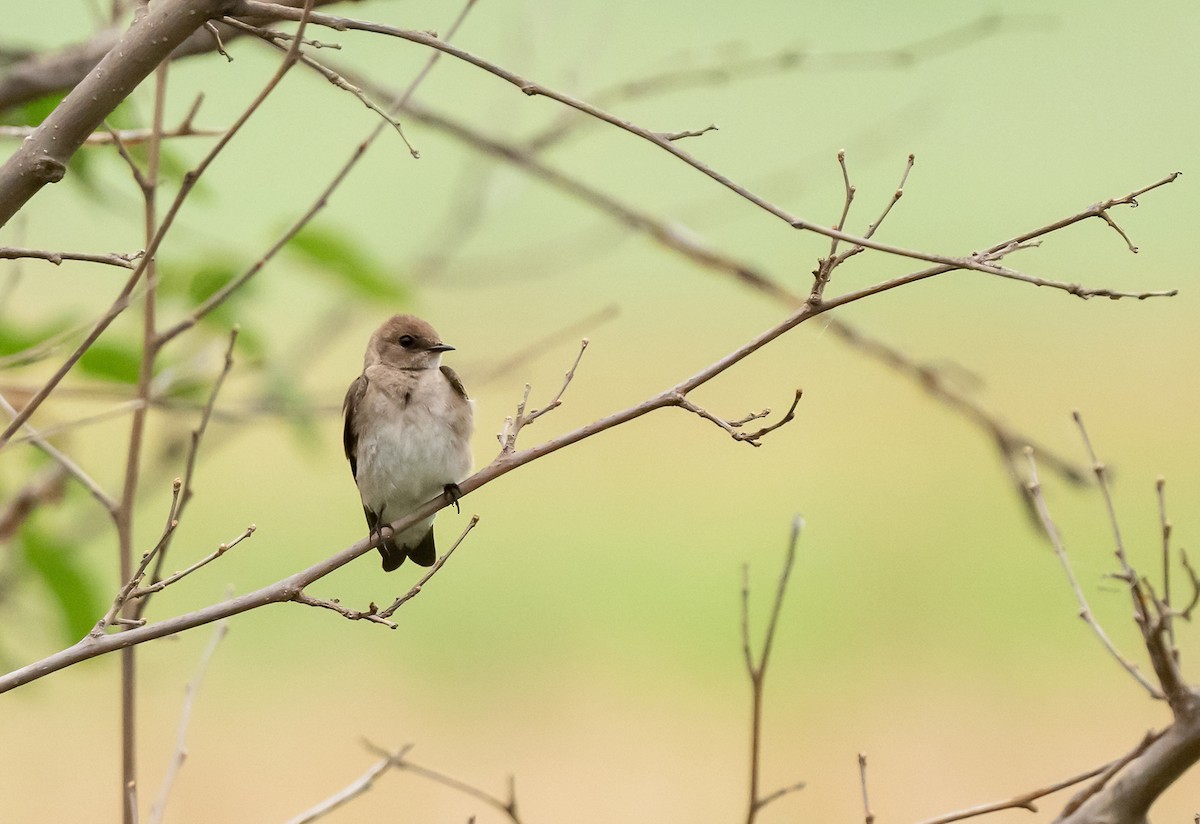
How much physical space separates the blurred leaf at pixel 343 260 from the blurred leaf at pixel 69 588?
79cm

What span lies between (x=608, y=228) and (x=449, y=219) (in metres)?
0.49

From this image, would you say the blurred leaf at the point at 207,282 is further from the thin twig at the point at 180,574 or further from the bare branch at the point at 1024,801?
the bare branch at the point at 1024,801

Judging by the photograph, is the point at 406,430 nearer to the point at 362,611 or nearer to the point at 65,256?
the point at 362,611

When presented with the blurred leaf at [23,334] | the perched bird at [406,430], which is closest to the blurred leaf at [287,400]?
the blurred leaf at [23,334]

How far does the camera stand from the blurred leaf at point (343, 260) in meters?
2.80

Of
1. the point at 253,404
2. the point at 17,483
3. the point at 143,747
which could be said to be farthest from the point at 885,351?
the point at 143,747

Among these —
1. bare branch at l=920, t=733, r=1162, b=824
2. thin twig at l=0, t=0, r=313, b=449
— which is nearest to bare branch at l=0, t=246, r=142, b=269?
thin twig at l=0, t=0, r=313, b=449

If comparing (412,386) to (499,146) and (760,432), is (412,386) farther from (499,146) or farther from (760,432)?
(760,432)

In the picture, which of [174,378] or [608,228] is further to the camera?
[608,228]

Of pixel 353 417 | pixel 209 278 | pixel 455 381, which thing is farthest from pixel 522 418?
pixel 353 417

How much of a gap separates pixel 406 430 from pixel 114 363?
3.39 ft

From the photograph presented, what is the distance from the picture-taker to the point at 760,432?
1868mm

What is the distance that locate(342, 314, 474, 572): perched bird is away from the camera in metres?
3.50

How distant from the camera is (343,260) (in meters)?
2.80
